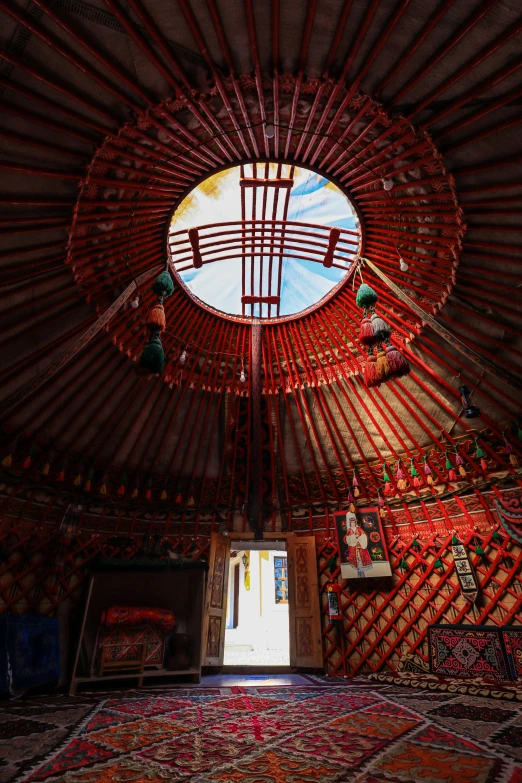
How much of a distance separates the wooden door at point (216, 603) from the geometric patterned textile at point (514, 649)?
137 inches

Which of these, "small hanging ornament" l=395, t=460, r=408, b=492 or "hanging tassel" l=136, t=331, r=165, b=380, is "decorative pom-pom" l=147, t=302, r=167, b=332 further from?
"small hanging ornament" l=395, t=460, r=408, b=492

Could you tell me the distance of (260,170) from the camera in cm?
476

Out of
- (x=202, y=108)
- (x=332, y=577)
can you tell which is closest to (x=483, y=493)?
(x=332, y=577)

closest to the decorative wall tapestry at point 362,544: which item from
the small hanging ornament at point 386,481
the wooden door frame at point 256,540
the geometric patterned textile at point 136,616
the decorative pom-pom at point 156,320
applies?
the small hanging ornament at point 386,481

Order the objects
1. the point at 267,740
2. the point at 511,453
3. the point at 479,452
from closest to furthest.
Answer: the point at 267,740
the point at 511,453
the point at 479,452

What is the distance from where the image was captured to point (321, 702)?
3207 millimetres

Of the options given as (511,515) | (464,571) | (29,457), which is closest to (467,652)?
(464,571)

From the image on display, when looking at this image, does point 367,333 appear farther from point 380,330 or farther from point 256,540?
point 256,540

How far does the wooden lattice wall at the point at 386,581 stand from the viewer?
4859 millimetres

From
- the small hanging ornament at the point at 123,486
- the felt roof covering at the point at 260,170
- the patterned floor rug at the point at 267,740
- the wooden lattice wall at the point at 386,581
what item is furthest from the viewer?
the small hanging ornament at the point at 123,486

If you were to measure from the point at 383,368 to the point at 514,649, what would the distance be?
320 centimetres

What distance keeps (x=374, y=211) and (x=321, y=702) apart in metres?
4.55

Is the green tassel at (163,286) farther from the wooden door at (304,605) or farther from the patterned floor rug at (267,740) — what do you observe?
the wooden door at (304,605)

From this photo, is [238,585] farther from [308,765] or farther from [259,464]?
[308,765]
